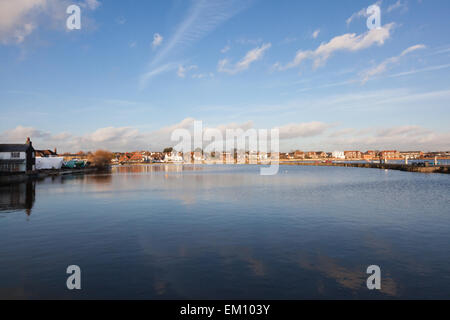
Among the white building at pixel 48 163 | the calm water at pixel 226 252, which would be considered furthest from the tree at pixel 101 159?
the calm water at pixel 226 252

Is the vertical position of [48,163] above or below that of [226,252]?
above

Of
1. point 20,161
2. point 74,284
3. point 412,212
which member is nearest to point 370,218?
point 412,212

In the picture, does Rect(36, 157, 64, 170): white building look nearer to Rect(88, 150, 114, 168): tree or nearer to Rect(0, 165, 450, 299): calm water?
Rect(88, 150, 114, 168): tree

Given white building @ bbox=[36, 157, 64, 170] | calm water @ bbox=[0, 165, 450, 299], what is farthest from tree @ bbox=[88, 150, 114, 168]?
calm water @ bbox=[0, 165, 450, 299]

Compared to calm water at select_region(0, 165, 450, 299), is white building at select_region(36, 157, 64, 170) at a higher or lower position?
higher

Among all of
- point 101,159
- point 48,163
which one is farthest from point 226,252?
point 101,159

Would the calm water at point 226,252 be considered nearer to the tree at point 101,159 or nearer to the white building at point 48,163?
the white building at point 48,163

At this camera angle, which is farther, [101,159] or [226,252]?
[101,159]

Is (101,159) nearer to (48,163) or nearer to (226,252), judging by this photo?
(48,163)

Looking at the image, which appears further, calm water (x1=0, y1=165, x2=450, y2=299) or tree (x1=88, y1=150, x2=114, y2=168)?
tree (x1=88, y1=150, x2=114, y2=168)

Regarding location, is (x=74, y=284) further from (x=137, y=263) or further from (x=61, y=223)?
(x=61, y=223)

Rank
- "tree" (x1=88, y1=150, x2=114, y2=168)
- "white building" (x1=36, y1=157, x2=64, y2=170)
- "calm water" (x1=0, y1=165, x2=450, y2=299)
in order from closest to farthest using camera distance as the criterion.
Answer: "calm water" (x1=0, y1=165, x2=450, y2=299) < "white building" (x1=36, y1=157, x2=64, y2=170) < "tree" (x1=88, y1=150, x2=114, y2=168)

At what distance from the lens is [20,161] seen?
8100 cm

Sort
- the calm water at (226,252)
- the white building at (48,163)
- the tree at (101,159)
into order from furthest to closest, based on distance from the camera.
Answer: the tree at (101,159) < the white building at (48,163) < the calm water at (226,252)
